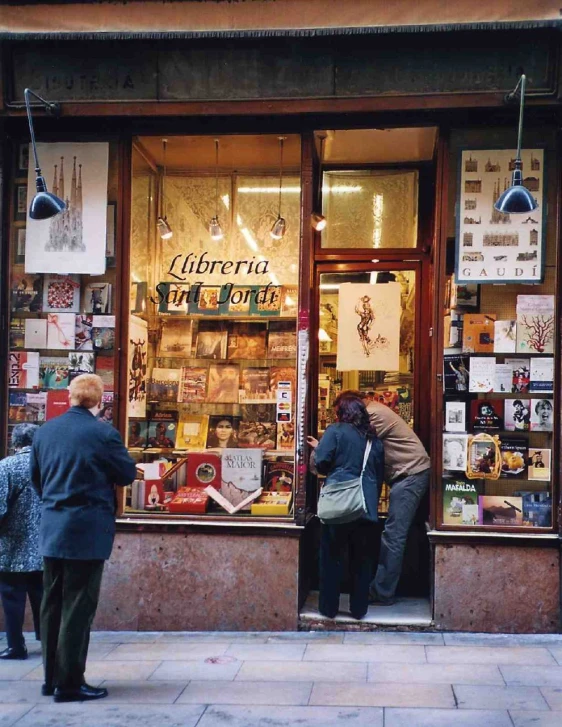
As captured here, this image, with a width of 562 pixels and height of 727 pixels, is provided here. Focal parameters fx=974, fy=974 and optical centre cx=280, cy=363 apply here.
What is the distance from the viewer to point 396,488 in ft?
27.2

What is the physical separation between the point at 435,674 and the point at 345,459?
6.46 ft

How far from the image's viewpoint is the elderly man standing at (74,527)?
5.99 m

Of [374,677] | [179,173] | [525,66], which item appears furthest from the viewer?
[179,173]

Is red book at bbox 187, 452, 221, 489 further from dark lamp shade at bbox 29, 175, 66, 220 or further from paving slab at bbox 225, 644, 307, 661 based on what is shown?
dark lamp shade at bbox 29, 175, 66, 220

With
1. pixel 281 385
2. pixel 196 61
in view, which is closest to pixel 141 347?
pixel 281 385

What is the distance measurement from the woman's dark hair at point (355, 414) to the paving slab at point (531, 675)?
7.31ft

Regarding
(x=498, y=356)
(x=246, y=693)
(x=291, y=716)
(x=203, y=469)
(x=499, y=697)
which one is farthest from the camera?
(x=203, y=469)

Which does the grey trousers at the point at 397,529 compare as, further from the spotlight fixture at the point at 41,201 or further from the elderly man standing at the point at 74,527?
the spotlight fixture at the point at 41,201

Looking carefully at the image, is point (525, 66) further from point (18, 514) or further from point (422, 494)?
point (18, 514)

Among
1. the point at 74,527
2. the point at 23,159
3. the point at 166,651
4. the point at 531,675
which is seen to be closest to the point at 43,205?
Answer: the point at 23,159

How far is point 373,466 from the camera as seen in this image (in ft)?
26.6

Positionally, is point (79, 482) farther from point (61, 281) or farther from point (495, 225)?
point (495, 225)

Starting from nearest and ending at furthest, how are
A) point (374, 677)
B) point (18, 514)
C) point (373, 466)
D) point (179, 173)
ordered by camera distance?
1. point (374, 677)
2. point (18, 514)
3. point (373, 466)
4. point (179, 173)

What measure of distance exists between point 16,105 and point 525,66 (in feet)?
13.6
